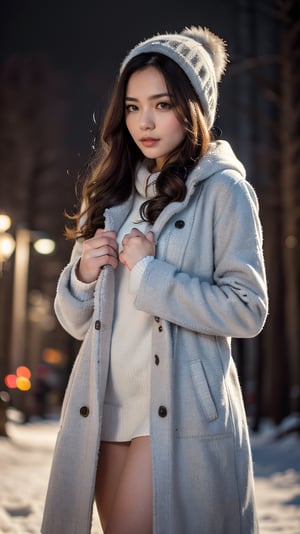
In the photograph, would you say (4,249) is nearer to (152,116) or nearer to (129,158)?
(129,158)

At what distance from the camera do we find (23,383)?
20359mm

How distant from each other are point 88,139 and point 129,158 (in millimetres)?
12502

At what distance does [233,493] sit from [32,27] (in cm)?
2751

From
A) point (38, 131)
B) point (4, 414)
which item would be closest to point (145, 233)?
point (4, 414)

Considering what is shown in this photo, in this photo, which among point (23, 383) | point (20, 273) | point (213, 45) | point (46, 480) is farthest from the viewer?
point (23, 383)

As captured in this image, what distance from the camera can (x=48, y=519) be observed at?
9.47 feet

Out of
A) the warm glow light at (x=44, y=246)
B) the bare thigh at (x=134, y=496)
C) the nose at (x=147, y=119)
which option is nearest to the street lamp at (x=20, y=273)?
the warm glow light at (x=44, y=246)

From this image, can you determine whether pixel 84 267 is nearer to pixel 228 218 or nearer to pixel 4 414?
pixel 228 218

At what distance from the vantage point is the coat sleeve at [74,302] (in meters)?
3.04

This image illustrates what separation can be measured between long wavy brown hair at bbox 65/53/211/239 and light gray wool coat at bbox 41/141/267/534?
0.07 meters

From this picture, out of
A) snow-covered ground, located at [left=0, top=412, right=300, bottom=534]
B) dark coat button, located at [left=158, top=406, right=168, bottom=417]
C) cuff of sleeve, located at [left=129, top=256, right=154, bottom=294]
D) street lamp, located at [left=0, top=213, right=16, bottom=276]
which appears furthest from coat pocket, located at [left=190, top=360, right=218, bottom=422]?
street lamp, located at [left=0, top=213, right=16, bottom=276]

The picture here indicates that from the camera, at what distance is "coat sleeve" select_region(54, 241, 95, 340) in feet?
9.98

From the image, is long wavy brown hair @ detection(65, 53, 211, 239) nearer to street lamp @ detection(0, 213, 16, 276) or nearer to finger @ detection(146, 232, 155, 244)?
finger @ detection(146, 232, 155, 244)

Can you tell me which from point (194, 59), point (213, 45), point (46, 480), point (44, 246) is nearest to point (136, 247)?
point (194, 59)
